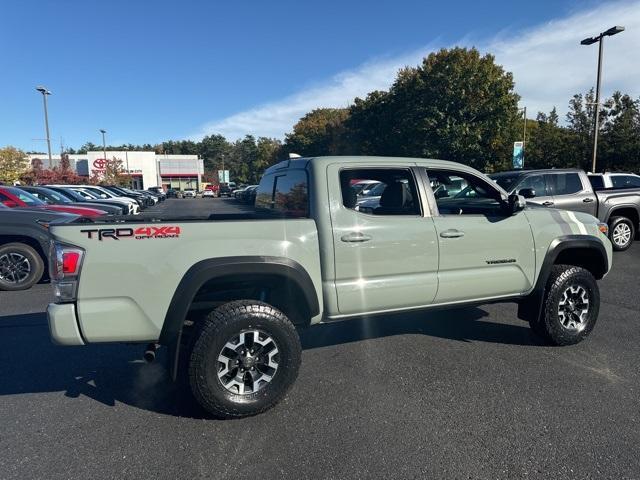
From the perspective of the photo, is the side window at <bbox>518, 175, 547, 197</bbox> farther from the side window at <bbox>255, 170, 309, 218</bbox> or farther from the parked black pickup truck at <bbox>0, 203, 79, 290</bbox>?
the parked black pickup truck at <bbox>0, 203, 79, 290</bbox>

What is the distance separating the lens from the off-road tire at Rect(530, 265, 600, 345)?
4.41 metres

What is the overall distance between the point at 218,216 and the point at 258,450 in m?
2.02

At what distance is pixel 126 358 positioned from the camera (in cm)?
434

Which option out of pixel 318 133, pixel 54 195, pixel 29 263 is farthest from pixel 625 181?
pixel 318 133

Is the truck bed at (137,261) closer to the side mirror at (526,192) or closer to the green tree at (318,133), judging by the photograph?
the side mirror at (526,192)

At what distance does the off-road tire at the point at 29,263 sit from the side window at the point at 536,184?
911cm

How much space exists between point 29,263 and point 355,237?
20.1 ft

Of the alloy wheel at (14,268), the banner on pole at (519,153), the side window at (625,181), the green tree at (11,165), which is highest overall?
the green tree at (11,165)

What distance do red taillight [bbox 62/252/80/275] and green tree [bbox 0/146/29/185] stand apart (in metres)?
37.3

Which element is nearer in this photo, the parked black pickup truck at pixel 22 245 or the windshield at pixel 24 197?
the parked black pickup truck at pixel 22 245

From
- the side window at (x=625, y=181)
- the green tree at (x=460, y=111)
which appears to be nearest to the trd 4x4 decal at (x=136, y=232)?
the side window at (x=625, y=181)

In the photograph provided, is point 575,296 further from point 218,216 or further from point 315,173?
point 218,216

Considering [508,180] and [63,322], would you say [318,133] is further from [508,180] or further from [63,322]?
[63,322]

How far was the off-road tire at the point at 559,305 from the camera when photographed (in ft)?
14.5
